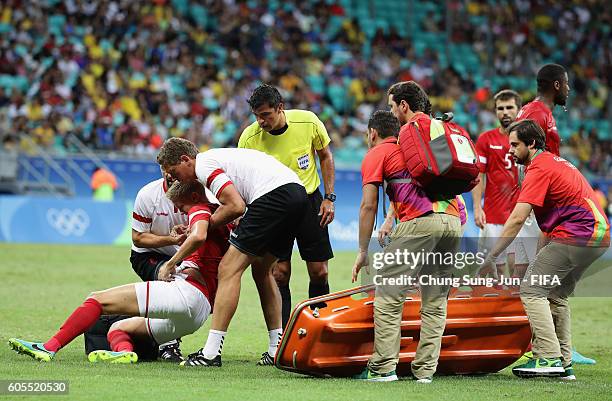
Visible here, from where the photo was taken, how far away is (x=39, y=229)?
73.7ft

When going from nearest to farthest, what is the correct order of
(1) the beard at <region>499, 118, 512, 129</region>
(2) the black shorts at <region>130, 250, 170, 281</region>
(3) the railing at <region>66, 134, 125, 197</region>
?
(2) the black shorts at <region>130, 250, 170, 281</region> < (1) the beard at <region>499, 118, 512, 129</region> < (3) the railing at <region>66, 134, 125, 197</region>

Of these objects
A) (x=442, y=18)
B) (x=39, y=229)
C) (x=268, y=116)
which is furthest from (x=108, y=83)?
(x=268, y=116)

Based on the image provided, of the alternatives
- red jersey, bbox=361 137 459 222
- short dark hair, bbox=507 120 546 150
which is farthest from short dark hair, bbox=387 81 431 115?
short dark hair, bbox=507 120 546 150

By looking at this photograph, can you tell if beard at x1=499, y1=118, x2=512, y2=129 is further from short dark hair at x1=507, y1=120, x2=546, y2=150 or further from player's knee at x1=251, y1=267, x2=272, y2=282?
player's knee at x1=251, y1=267, x2=272, y2=282

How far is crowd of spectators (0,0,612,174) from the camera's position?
26203 millimetres

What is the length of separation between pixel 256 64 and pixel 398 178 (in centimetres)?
2248

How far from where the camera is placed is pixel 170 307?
8.37 metres

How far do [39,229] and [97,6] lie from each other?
842 centimetres

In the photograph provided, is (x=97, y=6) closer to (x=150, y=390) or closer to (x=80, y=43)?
(x=80, y=43)

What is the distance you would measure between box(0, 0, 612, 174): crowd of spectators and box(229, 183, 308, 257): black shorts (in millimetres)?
17077

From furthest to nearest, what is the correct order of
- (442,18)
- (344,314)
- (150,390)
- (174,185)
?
(442,18) < (174,185) < (344,314) < (150,390)

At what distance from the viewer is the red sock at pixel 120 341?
862 centimetres

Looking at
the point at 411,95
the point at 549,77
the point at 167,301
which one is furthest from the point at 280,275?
the point at 549,77

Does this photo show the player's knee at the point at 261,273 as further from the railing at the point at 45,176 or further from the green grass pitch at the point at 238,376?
the railing at the point at 45,176
